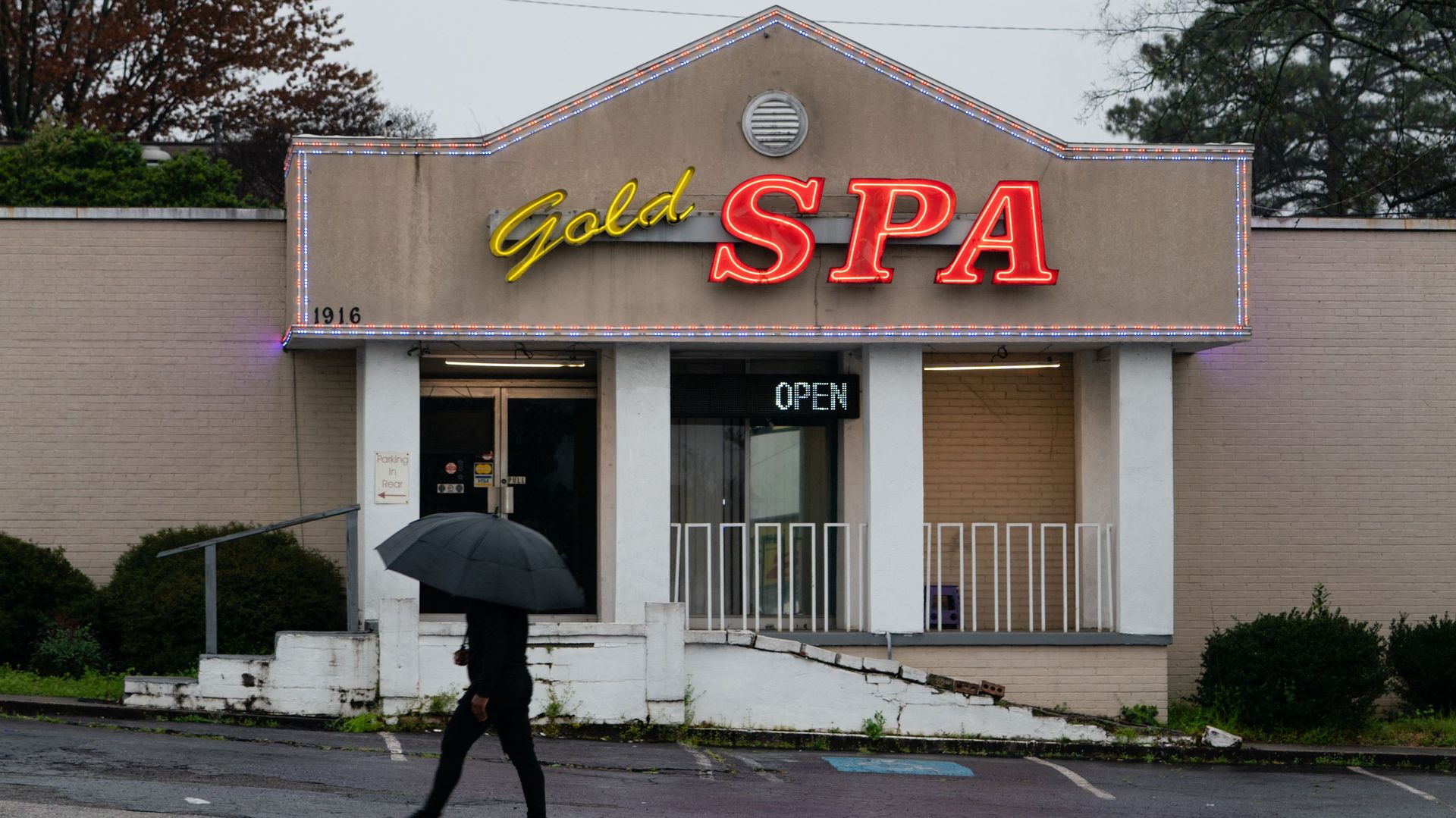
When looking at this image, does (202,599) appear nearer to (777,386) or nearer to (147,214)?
(147,214)

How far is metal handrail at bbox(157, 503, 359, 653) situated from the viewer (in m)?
13.0

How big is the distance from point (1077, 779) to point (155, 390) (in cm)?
924

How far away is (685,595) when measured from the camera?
15164 mm

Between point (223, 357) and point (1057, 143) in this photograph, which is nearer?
point (1057, 143)

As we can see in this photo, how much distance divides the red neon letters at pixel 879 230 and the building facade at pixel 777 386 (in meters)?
0.04

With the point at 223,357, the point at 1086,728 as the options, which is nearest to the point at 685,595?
the point at 1086,728

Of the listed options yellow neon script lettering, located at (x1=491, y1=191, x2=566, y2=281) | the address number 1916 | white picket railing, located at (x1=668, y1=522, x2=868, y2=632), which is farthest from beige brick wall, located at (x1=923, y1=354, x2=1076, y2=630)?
the address number 1916

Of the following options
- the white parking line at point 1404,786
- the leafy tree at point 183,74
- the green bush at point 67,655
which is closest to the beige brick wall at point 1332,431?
the white parking line at point 1404,786

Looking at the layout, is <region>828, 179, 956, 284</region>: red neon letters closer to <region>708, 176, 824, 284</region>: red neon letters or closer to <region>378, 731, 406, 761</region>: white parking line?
<region>708, 176, 824, 284</region>: red neon letters

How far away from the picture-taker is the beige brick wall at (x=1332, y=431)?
16.4 metres

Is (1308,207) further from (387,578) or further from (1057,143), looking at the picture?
(387,578)

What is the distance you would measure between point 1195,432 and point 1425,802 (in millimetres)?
5125

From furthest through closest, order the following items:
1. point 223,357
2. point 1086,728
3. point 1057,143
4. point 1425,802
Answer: point 223,357
point 1057,143
point 1086,728
point 1425,802

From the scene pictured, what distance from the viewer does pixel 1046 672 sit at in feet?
48.4
